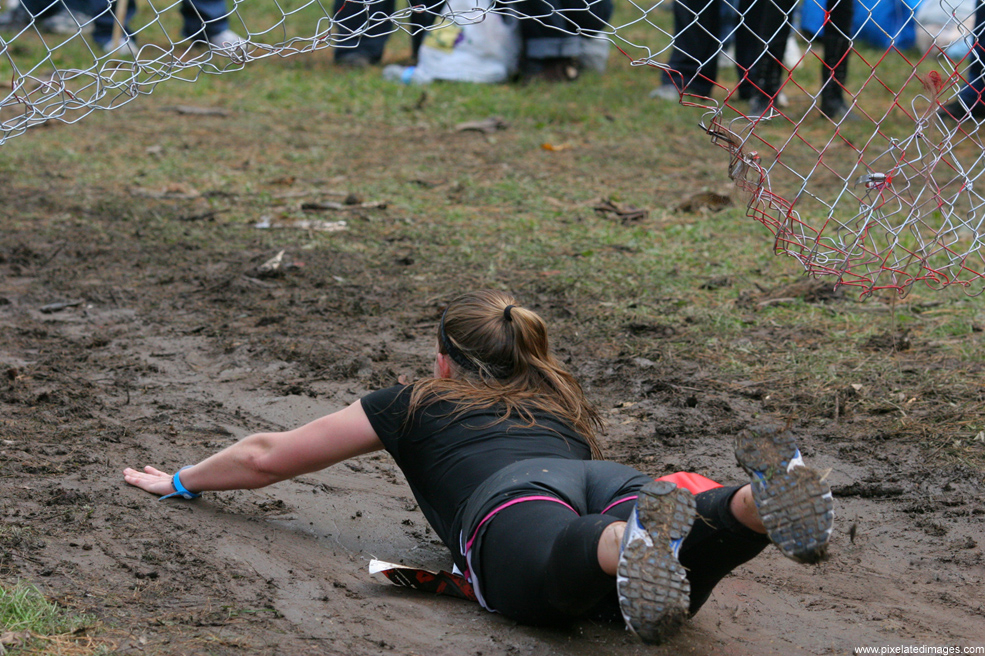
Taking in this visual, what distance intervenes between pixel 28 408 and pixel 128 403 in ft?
1.17

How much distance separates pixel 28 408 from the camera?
11.7ft

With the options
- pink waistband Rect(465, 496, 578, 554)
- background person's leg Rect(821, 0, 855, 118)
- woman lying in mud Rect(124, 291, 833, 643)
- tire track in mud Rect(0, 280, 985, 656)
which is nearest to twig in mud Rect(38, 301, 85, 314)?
tire track in mud Rect(0, 280, 985, 656)

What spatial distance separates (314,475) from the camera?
3383 millimetres

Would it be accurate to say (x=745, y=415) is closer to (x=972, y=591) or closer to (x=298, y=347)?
(x=972, y=591)

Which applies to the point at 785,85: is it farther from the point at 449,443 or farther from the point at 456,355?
the point at 449,443

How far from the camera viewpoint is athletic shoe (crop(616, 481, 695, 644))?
188 cm

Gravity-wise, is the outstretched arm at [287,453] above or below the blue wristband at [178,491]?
above

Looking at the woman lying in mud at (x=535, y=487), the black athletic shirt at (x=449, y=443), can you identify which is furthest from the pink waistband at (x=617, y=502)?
the black athletic shirt at (x=449, y=443)

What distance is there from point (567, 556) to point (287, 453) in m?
0.99

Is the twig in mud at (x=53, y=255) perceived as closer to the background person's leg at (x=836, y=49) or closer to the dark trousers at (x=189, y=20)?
the background person's leg at (x=836, y=49)

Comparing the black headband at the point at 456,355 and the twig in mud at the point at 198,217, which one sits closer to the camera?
the black headband at the point at 456,355

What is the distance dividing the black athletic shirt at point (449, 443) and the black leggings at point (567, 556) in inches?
9.8

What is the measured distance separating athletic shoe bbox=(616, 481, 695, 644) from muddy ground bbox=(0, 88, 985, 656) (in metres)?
0.38

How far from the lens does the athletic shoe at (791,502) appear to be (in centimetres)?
189
